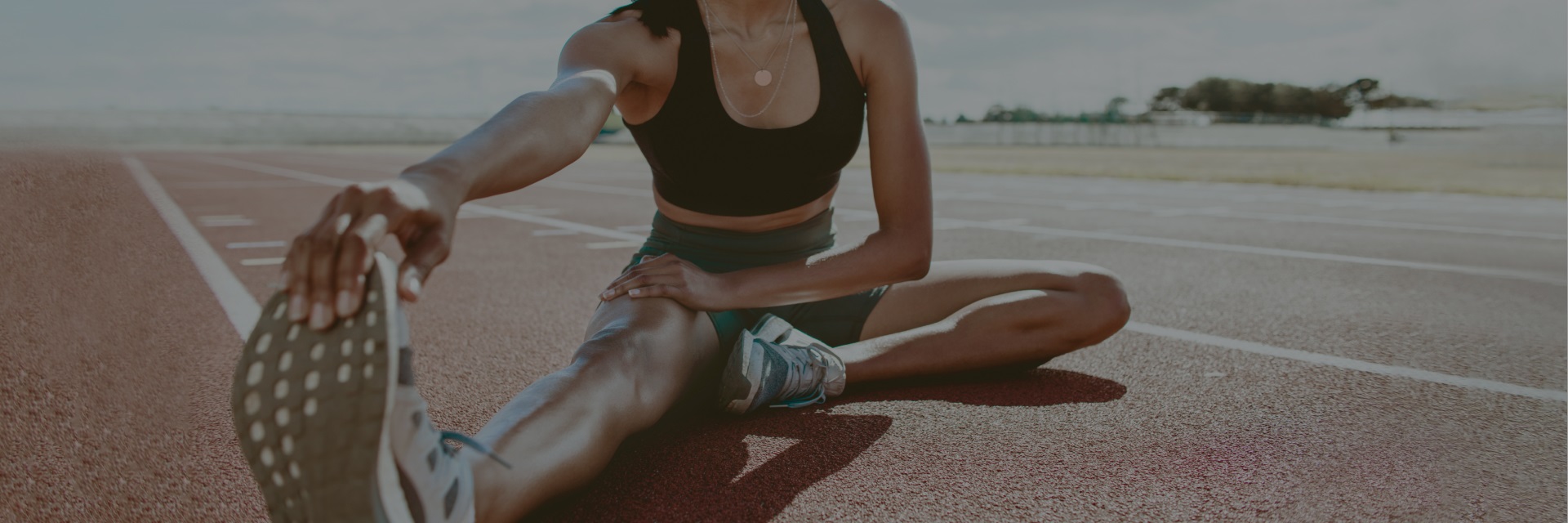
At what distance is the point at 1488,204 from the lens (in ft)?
33.8

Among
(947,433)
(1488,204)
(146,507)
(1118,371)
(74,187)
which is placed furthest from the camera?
(1488,204)

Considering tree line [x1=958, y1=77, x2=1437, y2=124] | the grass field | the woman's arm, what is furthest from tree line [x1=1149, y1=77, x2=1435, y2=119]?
the woman's arm

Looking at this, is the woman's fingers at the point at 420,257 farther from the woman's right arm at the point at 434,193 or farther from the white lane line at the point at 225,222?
the white lane line at the point at 225,222

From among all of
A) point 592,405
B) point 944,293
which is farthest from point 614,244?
point 592,405

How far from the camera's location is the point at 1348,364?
3203 mm

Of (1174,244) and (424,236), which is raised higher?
(424,236)

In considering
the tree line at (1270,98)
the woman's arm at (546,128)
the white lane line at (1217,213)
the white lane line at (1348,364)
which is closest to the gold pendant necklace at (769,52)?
the woman's arm at (546,128)

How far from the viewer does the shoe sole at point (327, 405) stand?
1295mm

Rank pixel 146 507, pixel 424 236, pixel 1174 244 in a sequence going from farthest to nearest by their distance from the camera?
pixel 1174 244, pixel 146 507, pixel 424 236

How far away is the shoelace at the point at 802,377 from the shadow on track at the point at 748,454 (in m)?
0.03

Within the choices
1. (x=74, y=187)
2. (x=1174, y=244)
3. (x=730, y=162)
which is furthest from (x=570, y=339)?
(x=74, y=187)

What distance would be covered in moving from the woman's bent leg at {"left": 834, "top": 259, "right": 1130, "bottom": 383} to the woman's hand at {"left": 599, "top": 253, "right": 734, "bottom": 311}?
51 centimetres

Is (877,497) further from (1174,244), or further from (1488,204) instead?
(1488,204)

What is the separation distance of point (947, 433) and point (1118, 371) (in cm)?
91
